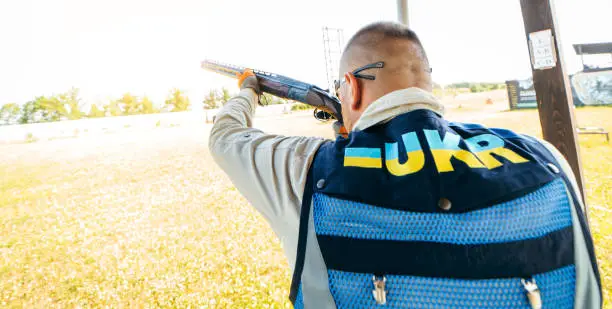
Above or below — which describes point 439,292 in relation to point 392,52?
below

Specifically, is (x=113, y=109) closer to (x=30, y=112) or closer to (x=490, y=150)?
(x=30, y=112)

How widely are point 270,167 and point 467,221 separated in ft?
1.48

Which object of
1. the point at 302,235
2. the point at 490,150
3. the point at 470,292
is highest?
the point at 490,150

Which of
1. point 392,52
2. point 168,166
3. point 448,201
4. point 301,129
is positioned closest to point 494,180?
point 448,201

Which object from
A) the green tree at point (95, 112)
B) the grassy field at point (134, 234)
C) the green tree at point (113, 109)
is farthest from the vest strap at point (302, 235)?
the green tree at point (95, 112)

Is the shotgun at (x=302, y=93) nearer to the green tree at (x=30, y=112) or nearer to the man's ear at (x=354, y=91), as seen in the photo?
the man's ear at (x=354, y=91)

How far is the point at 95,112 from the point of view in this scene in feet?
17.9

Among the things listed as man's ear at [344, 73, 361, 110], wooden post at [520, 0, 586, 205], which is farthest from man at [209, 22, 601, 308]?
wooden post at [520, 0, 586, 205]

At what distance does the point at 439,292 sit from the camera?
1.76ft

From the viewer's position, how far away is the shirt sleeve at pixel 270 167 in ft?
2.31

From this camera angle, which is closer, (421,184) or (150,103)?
(421,184)

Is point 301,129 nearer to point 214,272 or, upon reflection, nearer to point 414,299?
point 214,272

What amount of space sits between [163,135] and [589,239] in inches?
316

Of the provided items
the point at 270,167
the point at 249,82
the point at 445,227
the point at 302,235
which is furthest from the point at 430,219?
the point at 249,82
